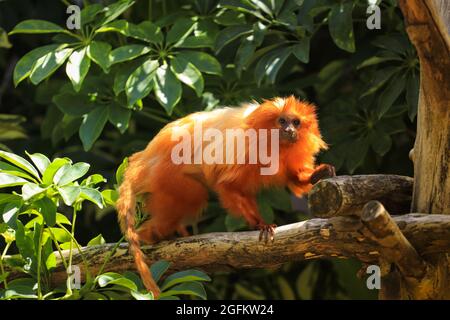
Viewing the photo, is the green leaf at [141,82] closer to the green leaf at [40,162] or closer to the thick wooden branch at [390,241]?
the green leaf at [40,162]

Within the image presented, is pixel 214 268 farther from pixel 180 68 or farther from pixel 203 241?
pixel 180 68

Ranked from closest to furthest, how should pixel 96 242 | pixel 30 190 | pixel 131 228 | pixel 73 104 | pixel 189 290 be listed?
pixel 30 190 → pixel 189 290 → pixel 131 228 → pixel 96 242 → pixel 73 104

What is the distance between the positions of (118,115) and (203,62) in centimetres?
59

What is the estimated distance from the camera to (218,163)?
14.5 feet

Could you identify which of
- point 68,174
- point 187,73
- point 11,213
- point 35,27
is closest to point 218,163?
point 187,73

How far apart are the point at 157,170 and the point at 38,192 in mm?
892

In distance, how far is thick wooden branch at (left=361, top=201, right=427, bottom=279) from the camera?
3354 millimetres

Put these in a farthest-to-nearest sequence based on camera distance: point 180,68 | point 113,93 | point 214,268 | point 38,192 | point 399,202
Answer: point 113,93 → point 180,68 → point 214,268 → point 399,202 → point 38,192

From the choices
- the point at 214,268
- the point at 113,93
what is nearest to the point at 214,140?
the point at 214,268

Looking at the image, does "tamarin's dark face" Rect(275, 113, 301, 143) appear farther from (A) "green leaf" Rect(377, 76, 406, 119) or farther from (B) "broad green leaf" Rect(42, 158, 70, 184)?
(B) "broad green leaf" Rect(42, 158, 70, 184)

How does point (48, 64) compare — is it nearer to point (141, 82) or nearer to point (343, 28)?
point (141, 82)

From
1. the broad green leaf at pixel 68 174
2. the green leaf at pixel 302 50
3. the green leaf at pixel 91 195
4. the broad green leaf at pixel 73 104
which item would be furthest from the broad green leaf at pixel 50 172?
the green leaf at pixel 302 50

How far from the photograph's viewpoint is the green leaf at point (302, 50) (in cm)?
480

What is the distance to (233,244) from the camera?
4156 millimetres
